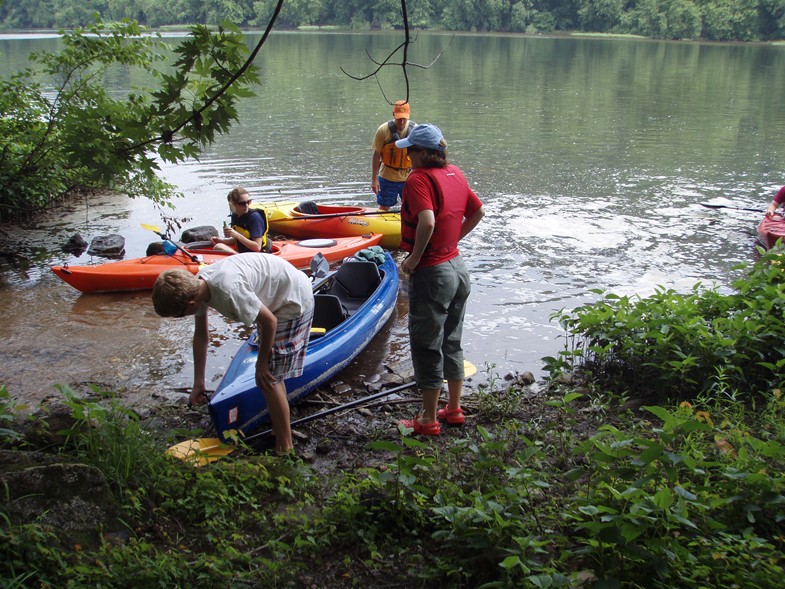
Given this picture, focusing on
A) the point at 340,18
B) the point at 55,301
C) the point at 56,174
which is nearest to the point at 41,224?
the point at 56,174

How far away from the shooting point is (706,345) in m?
4.68

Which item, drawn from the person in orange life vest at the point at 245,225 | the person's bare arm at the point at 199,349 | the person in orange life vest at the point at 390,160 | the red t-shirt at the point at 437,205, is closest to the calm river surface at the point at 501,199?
the person in orange life vest at the point at 245,225

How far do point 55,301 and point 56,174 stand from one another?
2361 mm

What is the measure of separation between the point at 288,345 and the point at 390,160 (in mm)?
4850

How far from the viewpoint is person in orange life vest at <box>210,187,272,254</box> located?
24.0 ft

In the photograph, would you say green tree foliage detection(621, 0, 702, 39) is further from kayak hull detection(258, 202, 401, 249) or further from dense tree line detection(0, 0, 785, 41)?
kayak hull detection(258, 202, 401, 249)

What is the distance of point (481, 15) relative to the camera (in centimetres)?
5809

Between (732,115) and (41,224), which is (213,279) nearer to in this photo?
(41,224)

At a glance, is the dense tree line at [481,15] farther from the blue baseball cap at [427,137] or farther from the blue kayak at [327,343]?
the blue baseball cap at [427,137]

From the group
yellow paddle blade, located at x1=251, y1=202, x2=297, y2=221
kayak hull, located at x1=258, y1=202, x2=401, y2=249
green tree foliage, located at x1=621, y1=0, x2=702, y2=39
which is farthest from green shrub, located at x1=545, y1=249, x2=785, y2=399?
green tree foliage, located at x1=621, y1=0, x2=702, y2=39

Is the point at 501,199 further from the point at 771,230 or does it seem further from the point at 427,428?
the point at 427,428

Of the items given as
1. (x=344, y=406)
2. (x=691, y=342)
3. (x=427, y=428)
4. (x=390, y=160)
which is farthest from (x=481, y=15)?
(x=427, y=428)

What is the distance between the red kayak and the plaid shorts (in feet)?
22.8

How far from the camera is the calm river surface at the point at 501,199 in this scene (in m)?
6.59
